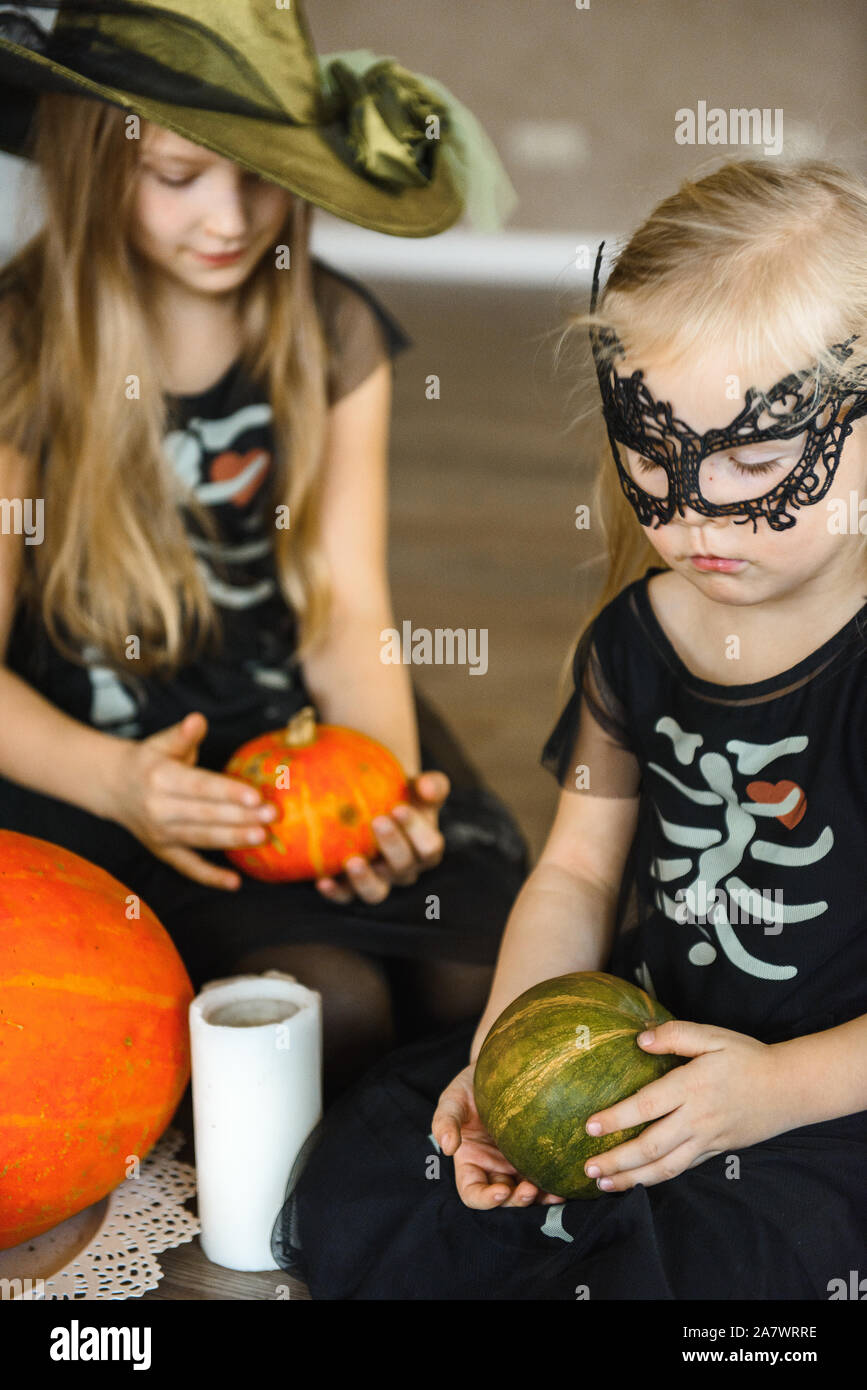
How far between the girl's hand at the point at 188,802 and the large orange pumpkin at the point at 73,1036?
0.17 m

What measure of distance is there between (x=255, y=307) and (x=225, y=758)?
57 cm

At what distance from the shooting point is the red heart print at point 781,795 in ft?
3.84

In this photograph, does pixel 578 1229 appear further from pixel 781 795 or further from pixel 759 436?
pixel 759 436

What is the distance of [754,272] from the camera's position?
40.4 inches

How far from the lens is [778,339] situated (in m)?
1.02

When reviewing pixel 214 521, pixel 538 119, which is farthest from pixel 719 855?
pixel 538 119

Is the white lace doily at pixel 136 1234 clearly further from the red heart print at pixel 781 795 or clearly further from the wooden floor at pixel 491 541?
the red heart print at pixel 781 795

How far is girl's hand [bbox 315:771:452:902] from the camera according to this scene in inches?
59.8

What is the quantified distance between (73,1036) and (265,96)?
0.98 metres

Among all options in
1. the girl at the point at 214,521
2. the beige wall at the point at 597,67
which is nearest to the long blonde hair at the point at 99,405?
the girl at the point at 214,521

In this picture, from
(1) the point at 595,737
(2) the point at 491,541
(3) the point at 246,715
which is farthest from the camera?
(2) the point at 491,541

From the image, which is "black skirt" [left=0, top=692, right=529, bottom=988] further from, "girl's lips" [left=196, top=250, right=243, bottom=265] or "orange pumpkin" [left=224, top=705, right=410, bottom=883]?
"girl's lips" [left=196, top=250, right=243, bottom=265]

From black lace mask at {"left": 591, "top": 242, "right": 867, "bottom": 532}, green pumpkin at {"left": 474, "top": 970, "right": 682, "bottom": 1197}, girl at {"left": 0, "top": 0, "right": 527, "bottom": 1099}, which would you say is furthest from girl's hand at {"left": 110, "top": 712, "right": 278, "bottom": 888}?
black lace mask at {"left": 591, "top": 242, "right": 867, "bottom": 532}
